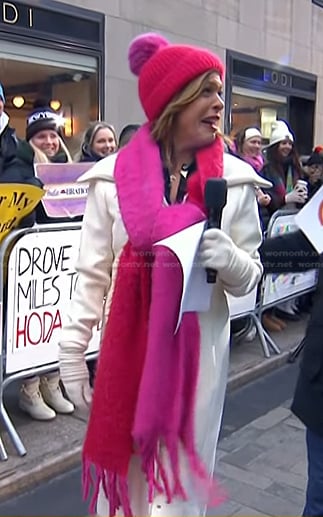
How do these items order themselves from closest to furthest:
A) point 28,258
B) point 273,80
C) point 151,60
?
1. point 151,60
2. point 28,258
3. point 273,80

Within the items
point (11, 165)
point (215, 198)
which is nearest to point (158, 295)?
point (215, 198)

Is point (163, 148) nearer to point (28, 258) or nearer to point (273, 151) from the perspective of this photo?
point (28, 258)

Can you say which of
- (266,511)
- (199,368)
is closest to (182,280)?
(199,368)

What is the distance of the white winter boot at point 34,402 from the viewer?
4.12 metres

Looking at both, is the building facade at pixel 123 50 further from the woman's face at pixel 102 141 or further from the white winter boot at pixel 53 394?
the white winter boot at pixel 53 394

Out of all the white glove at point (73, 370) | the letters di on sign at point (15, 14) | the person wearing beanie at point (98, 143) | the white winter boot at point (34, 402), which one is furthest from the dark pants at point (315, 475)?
the letters di on sign at point (15, 14)

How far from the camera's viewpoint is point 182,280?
198 centimetres

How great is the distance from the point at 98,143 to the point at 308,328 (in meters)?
3.27

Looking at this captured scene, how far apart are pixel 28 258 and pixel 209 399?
1901mm

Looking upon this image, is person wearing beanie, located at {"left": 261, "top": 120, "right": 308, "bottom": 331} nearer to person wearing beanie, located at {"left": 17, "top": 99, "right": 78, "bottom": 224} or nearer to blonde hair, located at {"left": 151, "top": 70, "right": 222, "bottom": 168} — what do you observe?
person wearing beanie, located at {"left": 17, "top": 99, "right": 78, "bottom": 224}

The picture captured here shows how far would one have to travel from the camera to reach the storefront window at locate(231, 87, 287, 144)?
11.1 metres

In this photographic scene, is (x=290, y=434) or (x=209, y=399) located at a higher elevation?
(x=209, y=399)

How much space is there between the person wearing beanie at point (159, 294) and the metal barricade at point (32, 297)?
154cm

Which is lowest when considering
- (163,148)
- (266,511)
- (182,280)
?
(266,511)
